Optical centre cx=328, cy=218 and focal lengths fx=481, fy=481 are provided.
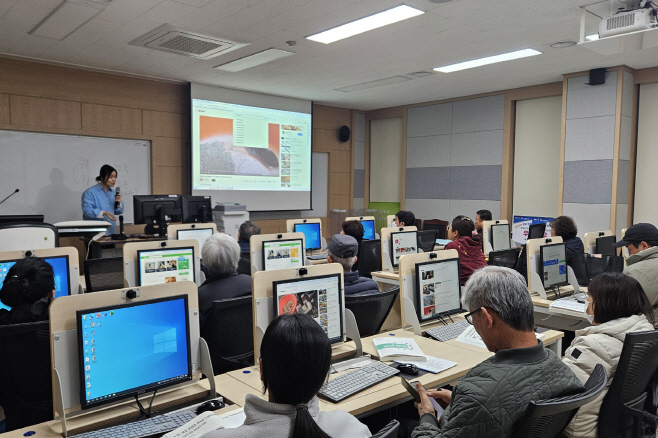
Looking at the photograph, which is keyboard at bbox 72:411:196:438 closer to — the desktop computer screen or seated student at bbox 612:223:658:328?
seated student at bbox 612:223:658:328

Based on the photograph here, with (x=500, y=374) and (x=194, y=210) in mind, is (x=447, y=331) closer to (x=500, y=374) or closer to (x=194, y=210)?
(x=500, y=374)

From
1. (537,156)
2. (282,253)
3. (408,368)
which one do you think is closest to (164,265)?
(282,253)

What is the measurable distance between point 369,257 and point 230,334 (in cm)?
297

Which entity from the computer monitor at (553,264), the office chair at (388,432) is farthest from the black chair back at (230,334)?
the computer monitor at (553,264)

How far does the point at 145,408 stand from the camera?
183cm

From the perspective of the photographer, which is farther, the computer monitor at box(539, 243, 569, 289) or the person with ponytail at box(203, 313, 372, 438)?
the computer monitor at box(539, 243, 569, 289)

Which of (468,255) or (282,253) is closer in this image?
(468,255)

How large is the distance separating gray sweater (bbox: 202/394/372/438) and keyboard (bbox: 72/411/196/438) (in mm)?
541

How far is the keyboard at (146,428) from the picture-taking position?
161cm

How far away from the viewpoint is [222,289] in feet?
9.25

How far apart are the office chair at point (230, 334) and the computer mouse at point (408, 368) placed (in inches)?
33.2

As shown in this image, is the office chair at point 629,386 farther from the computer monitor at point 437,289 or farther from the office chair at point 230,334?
the office chair at point 230,334

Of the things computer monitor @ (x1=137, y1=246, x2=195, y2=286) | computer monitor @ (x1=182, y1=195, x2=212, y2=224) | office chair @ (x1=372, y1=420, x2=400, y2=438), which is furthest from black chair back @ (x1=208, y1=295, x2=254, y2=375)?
computer monitor @ (x1=182, y1=195, x2=212, y2=224)

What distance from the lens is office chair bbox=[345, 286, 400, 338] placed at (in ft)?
8.98
